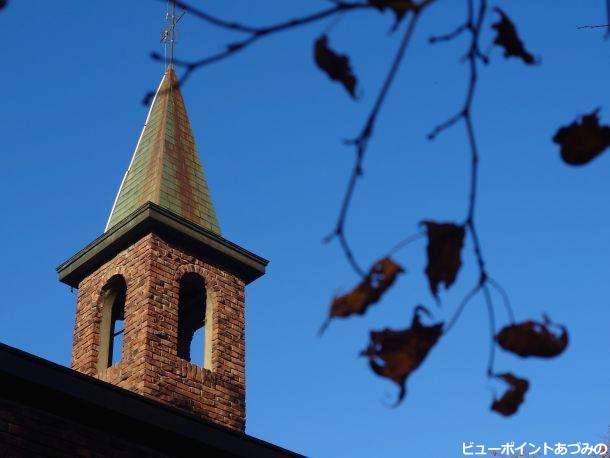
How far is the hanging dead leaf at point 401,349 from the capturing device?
225cm

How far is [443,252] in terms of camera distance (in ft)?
7.59

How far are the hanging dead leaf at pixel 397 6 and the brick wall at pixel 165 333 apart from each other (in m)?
10.0

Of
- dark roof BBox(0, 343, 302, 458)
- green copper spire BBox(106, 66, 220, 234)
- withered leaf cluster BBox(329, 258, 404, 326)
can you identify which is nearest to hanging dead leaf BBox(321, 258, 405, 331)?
withered leaf cluster BBox(329, 258, 404, 326)

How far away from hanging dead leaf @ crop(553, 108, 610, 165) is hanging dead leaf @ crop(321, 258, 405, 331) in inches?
19.3

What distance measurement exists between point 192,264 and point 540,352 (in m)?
11.5

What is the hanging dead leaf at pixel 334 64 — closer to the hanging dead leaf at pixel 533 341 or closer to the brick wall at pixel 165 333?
the hanging dead leaf at pixel 533 341

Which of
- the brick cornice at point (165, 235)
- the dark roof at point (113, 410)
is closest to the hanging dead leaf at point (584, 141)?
the dark roof at point (113, 410)

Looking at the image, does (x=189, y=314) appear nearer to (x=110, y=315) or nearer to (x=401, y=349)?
(x=110, y=315)

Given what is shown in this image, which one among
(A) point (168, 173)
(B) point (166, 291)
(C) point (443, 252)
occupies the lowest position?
(C) point (443, 252)

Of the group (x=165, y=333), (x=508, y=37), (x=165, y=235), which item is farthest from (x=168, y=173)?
(x=508, y=37)

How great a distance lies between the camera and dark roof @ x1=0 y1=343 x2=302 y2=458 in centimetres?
781

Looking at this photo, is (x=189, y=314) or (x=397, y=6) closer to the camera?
(x=397, y=6)

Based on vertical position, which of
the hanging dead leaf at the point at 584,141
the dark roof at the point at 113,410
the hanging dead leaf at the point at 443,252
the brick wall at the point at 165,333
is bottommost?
the hanging dead leaf at the point at 443,252

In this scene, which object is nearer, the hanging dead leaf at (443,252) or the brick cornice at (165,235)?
the hanging dead leaf at (443,252)
